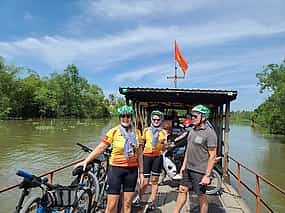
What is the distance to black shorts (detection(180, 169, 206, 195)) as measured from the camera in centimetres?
354

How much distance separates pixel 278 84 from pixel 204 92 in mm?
30334

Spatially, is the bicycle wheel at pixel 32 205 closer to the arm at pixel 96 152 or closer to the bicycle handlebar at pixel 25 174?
the bicycle handlebar at pixel 25 174

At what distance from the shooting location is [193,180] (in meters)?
3.63

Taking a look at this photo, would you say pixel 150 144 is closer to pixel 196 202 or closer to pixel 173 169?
pixel 173 169

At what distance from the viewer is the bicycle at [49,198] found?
268cm

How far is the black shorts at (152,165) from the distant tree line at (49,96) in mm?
48457

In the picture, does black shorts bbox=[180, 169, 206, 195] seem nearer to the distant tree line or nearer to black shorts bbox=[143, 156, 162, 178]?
black shorts bbox=[143, 156, 162, 178]

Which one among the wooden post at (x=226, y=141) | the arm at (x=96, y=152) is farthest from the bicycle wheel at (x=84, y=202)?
the wooden post at (x=226, y=141)

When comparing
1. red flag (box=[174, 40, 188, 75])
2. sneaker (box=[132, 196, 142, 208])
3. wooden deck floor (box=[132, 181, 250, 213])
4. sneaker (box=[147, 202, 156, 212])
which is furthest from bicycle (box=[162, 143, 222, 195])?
red flag (box=[174, 40, 188, 75])

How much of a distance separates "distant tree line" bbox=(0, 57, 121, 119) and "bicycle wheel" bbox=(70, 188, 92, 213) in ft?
161

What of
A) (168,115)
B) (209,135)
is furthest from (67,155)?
(209,135)

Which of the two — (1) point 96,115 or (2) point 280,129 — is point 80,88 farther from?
(2) point 280,129

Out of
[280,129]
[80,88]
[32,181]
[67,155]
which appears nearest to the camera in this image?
[32,181]

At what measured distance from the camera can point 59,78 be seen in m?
68.3
